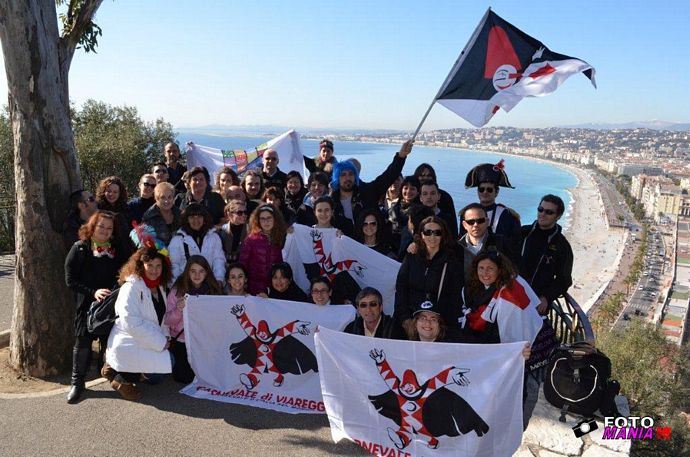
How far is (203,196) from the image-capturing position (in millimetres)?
6789

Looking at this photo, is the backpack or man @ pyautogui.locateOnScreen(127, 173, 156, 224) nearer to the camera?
the backpack

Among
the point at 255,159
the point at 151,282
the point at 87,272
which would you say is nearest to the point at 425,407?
the point at 151,282

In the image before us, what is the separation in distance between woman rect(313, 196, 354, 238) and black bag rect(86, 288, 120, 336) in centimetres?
252

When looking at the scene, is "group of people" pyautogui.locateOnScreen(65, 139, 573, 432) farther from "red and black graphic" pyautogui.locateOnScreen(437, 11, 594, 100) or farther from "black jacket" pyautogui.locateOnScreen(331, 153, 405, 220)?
"red and black graphic" pyautogui.locateOnScreen(437, 11, 594, 100)

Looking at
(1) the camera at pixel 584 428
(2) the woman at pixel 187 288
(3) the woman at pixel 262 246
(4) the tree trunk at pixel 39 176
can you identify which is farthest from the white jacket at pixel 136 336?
(1) the camera at pixel 584 428

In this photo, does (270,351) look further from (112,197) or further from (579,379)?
(579,379)

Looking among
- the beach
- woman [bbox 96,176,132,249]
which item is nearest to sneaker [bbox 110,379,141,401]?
woman [bbox 96,176,132,249]

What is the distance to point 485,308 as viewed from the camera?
4.55m

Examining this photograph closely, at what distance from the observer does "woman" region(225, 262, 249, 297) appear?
18.2 feet

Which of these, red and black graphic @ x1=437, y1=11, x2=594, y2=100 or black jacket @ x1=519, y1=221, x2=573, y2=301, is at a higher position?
red and black graphic @ x1=437, y1=11, x2=594, y2=100

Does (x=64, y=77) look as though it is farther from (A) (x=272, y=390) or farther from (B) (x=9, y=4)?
(A) (x=272, y=390)

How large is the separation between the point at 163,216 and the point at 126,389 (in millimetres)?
2052

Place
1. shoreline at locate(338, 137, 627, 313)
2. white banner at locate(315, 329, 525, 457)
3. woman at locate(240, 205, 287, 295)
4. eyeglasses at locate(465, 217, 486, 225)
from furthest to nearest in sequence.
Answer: shoreline at locate(338, 137, 627, 313)
woman at locate(240, 205, 287, 295)
eyeglasses at locate(465, 217, 486, 225)
white banner at locate(315, 329, 525, 457)

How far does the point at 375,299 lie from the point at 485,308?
103cm
